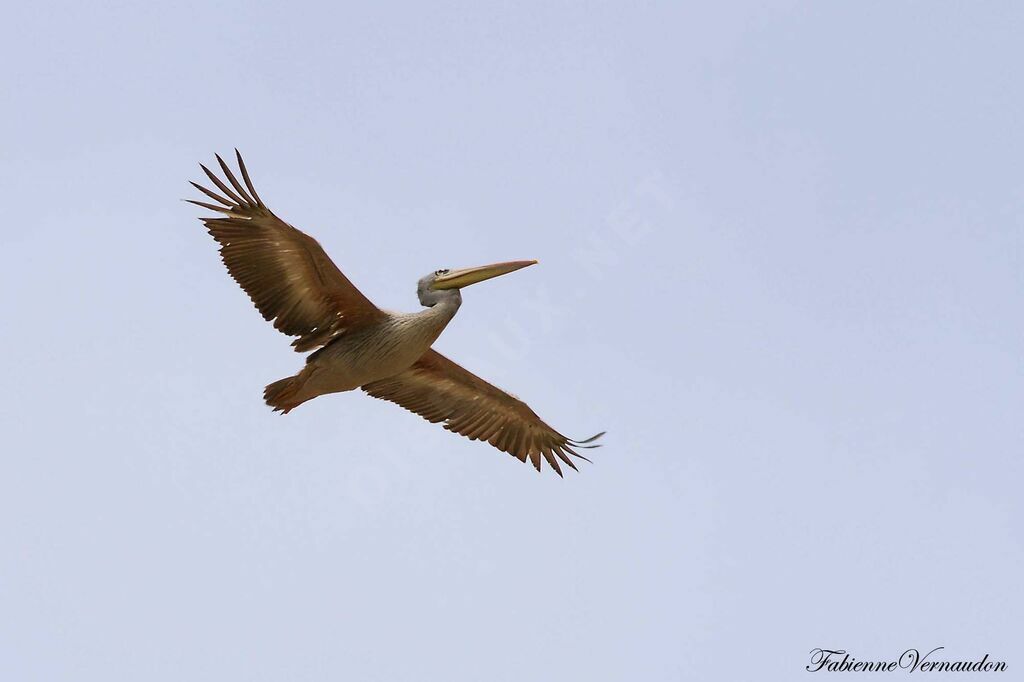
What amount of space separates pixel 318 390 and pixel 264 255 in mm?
1602

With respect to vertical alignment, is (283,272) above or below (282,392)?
above

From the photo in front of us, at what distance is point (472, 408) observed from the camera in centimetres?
2100

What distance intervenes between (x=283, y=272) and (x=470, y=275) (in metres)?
1.97

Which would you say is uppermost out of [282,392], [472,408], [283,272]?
[472,408]

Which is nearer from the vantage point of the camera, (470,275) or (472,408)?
(470,275)

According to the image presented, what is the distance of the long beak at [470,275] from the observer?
18922mm

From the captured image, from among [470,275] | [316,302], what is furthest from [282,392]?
[470,275]

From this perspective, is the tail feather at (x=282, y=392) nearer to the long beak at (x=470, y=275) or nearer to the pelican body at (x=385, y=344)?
the pelican body at (x=385, y=344)

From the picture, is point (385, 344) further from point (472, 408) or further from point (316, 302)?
point (472, 408)

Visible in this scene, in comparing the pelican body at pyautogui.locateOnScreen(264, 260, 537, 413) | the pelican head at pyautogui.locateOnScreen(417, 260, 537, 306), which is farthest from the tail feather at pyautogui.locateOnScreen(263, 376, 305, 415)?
the pelican head at pyautogui.locateOnScreen(417, 260, 537, 306)

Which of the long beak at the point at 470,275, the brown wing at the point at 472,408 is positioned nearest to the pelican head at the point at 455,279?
the long beak at the point at 470,275

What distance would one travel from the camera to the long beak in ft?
62.1

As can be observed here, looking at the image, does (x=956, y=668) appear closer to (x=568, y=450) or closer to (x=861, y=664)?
(x=861, y=664)

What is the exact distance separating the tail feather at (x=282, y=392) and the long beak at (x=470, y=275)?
180 cm
